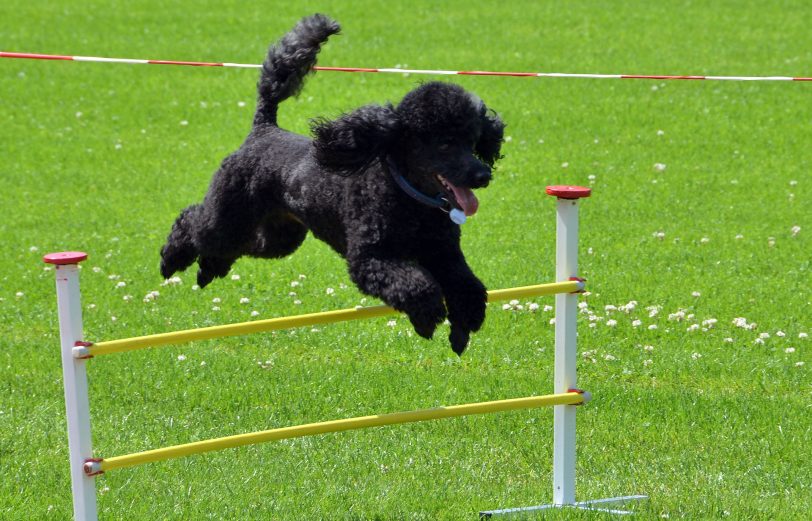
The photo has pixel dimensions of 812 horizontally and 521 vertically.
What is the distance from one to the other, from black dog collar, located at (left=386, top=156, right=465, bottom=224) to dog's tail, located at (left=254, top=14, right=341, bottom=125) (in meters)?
1.00

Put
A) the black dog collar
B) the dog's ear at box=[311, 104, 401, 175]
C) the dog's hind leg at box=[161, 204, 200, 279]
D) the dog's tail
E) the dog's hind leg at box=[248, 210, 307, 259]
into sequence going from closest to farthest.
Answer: the black dog collar → the dog's ear at box=[311, 104, 401, 175] → the dog's tail → the dog's hind leg at box=[248, 210, 307, 259] → the dog's hind leg at box=[161, 204, 200, 279]

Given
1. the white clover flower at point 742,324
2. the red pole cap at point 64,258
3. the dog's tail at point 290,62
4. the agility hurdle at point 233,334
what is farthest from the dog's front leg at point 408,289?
the white clover flower at point 742,324

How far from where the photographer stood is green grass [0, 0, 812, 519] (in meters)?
5.61

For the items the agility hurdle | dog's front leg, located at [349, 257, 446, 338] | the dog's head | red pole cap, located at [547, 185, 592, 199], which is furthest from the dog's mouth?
red pole cap, located at [547, 185, 592, 199]

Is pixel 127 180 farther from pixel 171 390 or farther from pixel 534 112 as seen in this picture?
pixel 171 390

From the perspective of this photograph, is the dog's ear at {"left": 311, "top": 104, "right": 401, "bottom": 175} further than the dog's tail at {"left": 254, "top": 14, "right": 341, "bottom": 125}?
No

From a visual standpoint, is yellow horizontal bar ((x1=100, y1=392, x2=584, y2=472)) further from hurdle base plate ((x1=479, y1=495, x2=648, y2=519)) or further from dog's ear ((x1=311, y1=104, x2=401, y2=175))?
dog's ear ((x1=311, y1=104, x2=401, y2=175))

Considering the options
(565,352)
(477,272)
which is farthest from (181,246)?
(477,272)

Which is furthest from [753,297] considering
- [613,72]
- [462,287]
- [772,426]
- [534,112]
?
[613,72]

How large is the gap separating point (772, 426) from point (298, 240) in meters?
2.55

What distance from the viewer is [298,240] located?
5.66 meters

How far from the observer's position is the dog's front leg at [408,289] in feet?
13.9

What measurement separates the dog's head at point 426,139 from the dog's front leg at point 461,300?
0.33 m

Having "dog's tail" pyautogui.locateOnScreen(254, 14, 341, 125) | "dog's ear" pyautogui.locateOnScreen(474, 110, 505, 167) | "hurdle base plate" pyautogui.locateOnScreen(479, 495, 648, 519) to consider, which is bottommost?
"hurdle base plate" pyautogui.locateOnScreen(479, 495, 648, 519)
